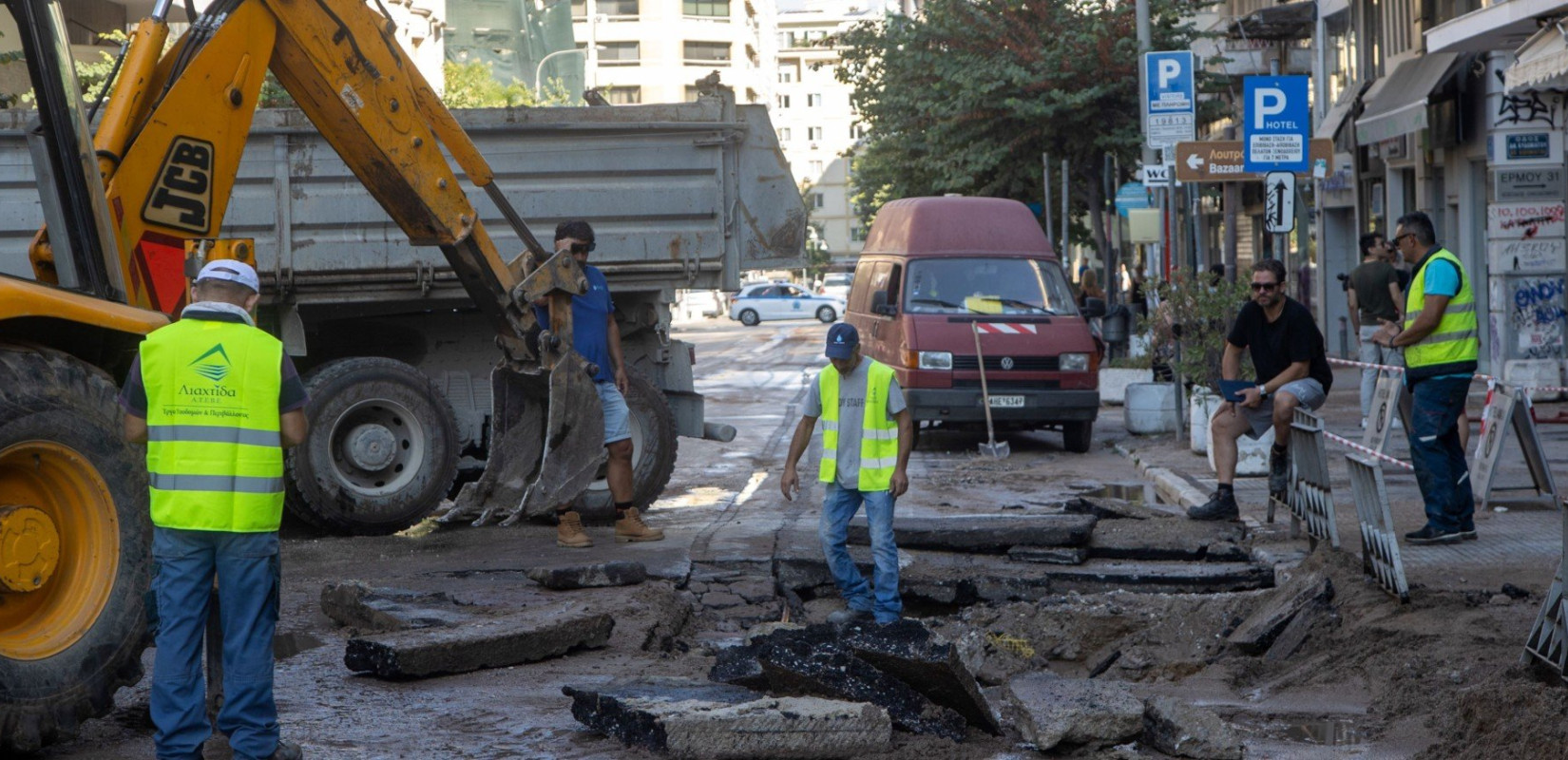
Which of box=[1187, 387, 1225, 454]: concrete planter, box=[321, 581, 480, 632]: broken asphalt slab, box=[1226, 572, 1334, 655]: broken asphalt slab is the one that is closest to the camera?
box=[1226, 572, 1334, 655]: broken asphalt slab

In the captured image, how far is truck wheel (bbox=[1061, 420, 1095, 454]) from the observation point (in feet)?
52.1

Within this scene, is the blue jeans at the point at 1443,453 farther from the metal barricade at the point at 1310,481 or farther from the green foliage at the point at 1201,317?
the green foliage at the point at 1201,317

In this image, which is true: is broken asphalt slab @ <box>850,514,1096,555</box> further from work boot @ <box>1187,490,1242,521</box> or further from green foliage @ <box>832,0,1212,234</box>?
green foliage @ <box>832,0,1212,234</box>

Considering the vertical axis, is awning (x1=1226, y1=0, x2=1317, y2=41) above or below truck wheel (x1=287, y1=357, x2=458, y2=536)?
above

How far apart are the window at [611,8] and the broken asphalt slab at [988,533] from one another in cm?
8175

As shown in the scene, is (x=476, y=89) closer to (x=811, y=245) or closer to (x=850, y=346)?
(x=850, y=346)

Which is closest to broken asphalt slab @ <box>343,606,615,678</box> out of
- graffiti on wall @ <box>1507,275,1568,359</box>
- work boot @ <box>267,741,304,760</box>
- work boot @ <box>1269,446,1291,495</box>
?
work boot @ <box>267,741,304,760</box>

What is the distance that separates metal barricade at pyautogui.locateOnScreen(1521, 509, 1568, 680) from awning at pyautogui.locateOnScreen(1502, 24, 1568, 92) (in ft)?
32.8

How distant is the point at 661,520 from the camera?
11.2 meters

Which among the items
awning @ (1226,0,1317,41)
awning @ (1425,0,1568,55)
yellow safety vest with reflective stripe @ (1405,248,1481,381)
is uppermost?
awning @ (1226,0,1317,41)

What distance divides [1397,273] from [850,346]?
8.79m

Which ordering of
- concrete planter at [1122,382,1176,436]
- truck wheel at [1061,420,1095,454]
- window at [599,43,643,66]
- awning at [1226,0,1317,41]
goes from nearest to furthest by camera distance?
truck wheel at [1061,420,1095,454] < concrete planter at [1122,382,1176,436] < awning at [1226,0,1317,41] < window at [599,43,643,66]

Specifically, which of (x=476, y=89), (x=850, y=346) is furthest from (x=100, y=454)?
(x=476, y=89)

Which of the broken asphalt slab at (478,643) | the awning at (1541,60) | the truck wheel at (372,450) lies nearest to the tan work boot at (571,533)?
the truck wheel at (372,450)
